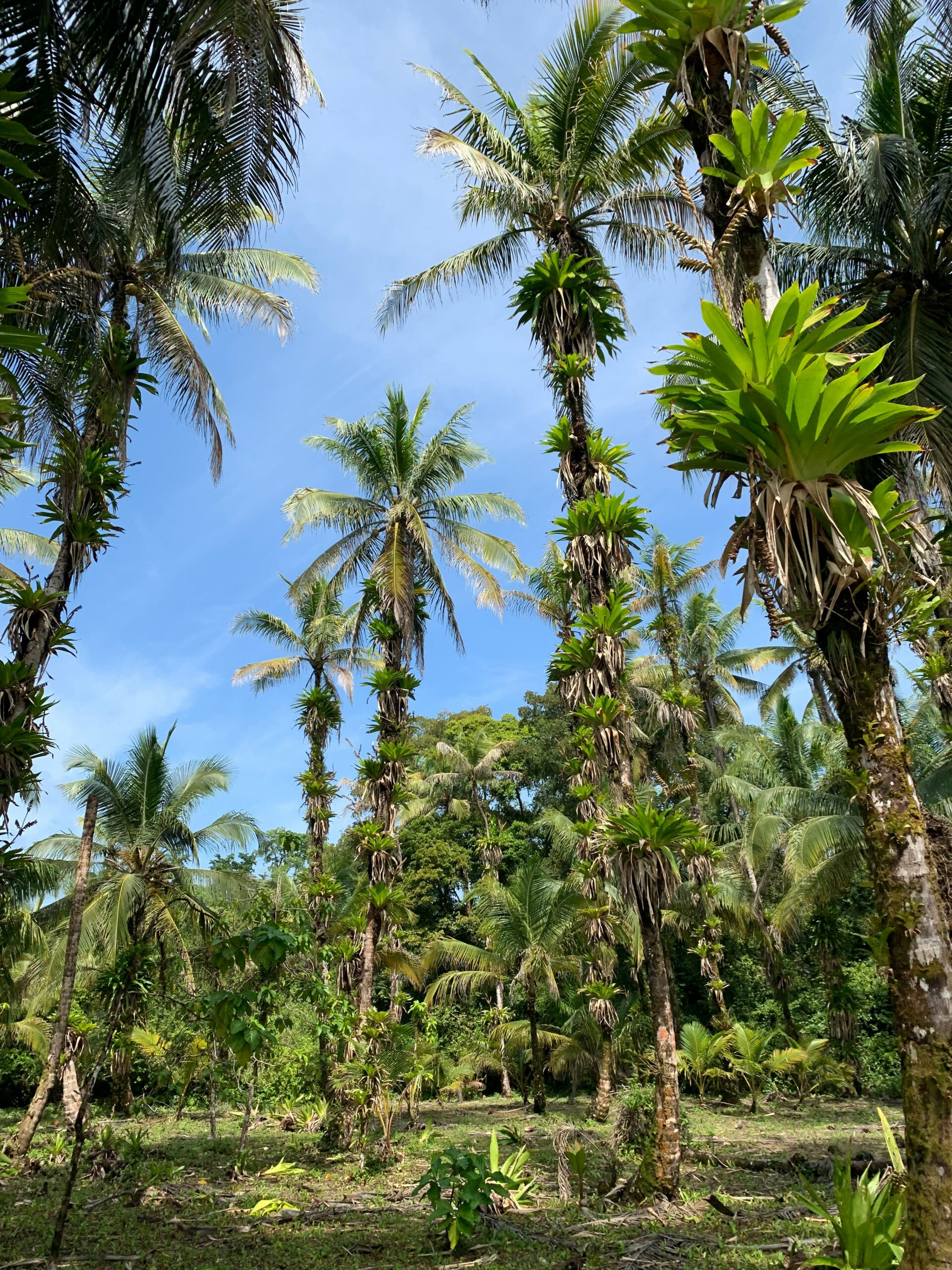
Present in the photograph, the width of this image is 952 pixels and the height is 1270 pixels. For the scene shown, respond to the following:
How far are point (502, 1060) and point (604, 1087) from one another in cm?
592

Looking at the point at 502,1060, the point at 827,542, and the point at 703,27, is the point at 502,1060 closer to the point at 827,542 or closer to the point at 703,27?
the point at 827,542

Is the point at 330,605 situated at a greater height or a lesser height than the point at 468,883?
greater

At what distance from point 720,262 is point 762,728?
25217 mm

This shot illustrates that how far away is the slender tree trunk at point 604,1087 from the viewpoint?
15148mm

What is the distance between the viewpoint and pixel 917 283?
34.9ft

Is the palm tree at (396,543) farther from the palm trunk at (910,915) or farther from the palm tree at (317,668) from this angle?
the palm trunk at (910,915)

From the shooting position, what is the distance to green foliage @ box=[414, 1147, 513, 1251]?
5.84 m

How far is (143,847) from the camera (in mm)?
15789

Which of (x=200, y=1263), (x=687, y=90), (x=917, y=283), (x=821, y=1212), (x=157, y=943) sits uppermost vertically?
(x=917, y=283)

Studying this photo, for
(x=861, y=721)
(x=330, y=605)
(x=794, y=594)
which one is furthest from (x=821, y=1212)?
(x=330, y=605)

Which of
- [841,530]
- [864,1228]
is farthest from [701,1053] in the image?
[841,530]

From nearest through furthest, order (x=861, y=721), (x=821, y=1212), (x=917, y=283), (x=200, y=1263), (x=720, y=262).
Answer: (x=861, y=721), (x=821, y=1212), (x=720, y=262), (x=200, y=1263), (x=917, y=283)

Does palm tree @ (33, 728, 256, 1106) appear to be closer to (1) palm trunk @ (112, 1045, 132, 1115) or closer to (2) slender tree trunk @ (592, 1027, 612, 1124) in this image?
(1) palm trunk @ (112, 1045, 132, 1115)

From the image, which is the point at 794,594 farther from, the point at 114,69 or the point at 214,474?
the point at 214,474
